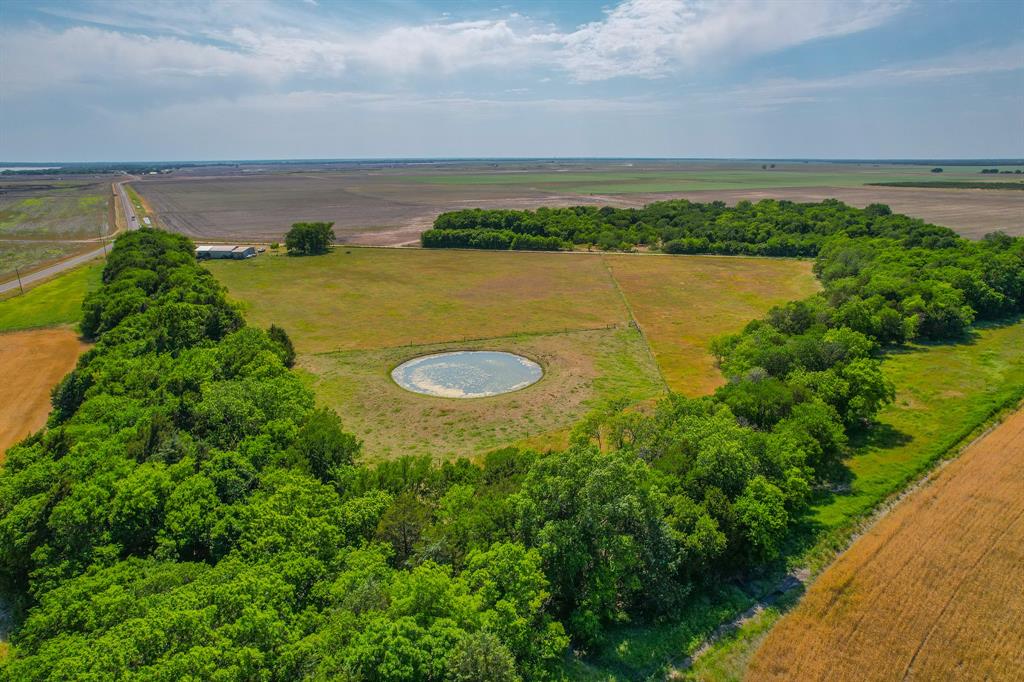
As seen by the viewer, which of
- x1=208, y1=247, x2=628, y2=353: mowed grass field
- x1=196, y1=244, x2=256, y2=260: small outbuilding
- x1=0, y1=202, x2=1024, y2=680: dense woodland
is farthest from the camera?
x1=196, y1=244, x2=256, y2=260: small outbuilding

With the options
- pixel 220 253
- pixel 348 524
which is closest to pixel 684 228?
pixel 220 253

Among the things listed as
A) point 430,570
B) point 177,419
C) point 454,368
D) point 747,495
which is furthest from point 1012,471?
point 177,419

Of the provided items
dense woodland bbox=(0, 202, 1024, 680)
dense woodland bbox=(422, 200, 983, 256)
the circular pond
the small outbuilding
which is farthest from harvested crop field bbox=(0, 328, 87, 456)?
dense woodland bbox=(422, 200, 983, 256)

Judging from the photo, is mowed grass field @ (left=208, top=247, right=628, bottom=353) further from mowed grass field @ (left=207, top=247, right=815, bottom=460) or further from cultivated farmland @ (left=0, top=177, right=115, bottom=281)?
cultivated farmland @ (left=0, top=177, right=115, bottom=281)

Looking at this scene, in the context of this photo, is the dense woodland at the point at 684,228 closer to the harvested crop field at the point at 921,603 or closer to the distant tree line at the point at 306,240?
the distant tree line at the point at 306,240

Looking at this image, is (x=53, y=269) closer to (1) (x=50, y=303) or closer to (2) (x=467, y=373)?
(1) (x=50, y=303)

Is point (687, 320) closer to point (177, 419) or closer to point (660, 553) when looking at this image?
point (660, 553)

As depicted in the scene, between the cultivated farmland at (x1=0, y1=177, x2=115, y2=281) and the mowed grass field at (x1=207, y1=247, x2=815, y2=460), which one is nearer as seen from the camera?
the mowed grass field at (x1=207, y1=247, x2=815, y2=460)
